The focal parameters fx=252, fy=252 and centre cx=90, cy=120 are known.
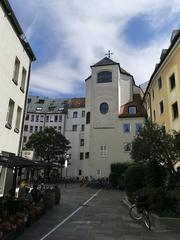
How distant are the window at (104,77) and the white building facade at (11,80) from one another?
27915mm

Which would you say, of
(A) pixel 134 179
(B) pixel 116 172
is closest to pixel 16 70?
(A) pixel 134 179

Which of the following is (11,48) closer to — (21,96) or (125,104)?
(21,96)

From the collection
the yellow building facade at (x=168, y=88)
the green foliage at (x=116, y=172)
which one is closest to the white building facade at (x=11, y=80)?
the yellow building facade at (x=168, y=88)

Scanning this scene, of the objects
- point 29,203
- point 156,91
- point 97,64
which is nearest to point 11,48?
point 29,203

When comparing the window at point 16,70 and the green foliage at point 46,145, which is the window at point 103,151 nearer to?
the green foliage at point 46,145

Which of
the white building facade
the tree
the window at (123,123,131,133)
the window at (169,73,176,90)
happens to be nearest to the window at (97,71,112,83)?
the window at (123,123,131,133)

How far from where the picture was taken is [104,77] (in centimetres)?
4694

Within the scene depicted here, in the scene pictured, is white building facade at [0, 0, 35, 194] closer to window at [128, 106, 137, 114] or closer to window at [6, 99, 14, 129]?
window at [6, 99, 14, 129]

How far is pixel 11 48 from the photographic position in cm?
1633

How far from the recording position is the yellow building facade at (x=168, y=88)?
24.8 m

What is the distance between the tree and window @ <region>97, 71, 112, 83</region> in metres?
28.9

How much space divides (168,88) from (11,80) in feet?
58.6

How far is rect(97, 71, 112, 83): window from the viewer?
46562 millimetres

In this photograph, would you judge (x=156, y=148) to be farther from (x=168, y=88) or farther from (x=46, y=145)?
(x=46, y=145)
